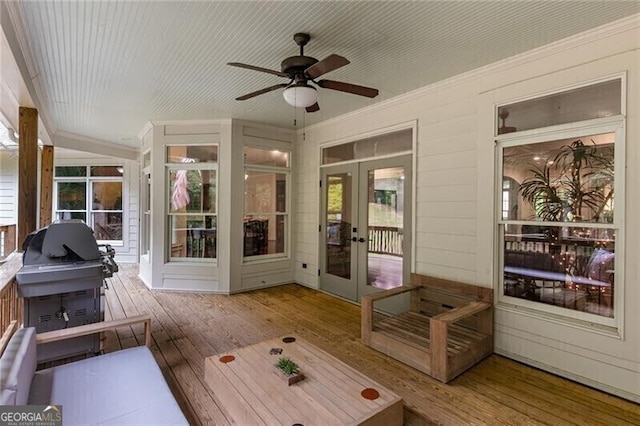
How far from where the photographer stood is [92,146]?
6805 mm

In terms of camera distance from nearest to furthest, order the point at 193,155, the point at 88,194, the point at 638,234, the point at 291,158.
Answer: the point at 638,234 < the point at 193,155 < the point at 291,158 < the point at 88,194

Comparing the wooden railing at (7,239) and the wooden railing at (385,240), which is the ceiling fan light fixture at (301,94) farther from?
the wooden railing at (7,239)

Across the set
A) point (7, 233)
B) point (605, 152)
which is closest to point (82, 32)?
point (605, 152)

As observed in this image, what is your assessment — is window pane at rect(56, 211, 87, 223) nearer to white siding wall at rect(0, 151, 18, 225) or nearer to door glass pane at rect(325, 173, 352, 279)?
white siding wall at rect(0, 151, 18, 225)

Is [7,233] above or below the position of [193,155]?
below

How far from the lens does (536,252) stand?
3.07 metres

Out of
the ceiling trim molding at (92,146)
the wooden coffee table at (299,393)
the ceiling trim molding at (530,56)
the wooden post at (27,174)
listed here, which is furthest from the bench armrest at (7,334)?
the ceiling trim molding at (92,146)

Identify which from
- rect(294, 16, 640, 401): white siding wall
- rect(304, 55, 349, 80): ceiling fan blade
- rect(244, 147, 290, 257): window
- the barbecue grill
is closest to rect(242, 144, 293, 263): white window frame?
rect(244, 147, 290, 257): window

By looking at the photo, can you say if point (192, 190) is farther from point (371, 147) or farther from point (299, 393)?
point (299, 393)

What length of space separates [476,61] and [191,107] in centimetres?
372

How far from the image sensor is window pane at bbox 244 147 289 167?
549 centimetres

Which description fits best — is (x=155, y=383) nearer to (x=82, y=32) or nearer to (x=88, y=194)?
(x=82, y=32)

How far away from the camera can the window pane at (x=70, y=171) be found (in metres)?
8.05

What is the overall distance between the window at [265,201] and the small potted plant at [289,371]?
3479 mm
